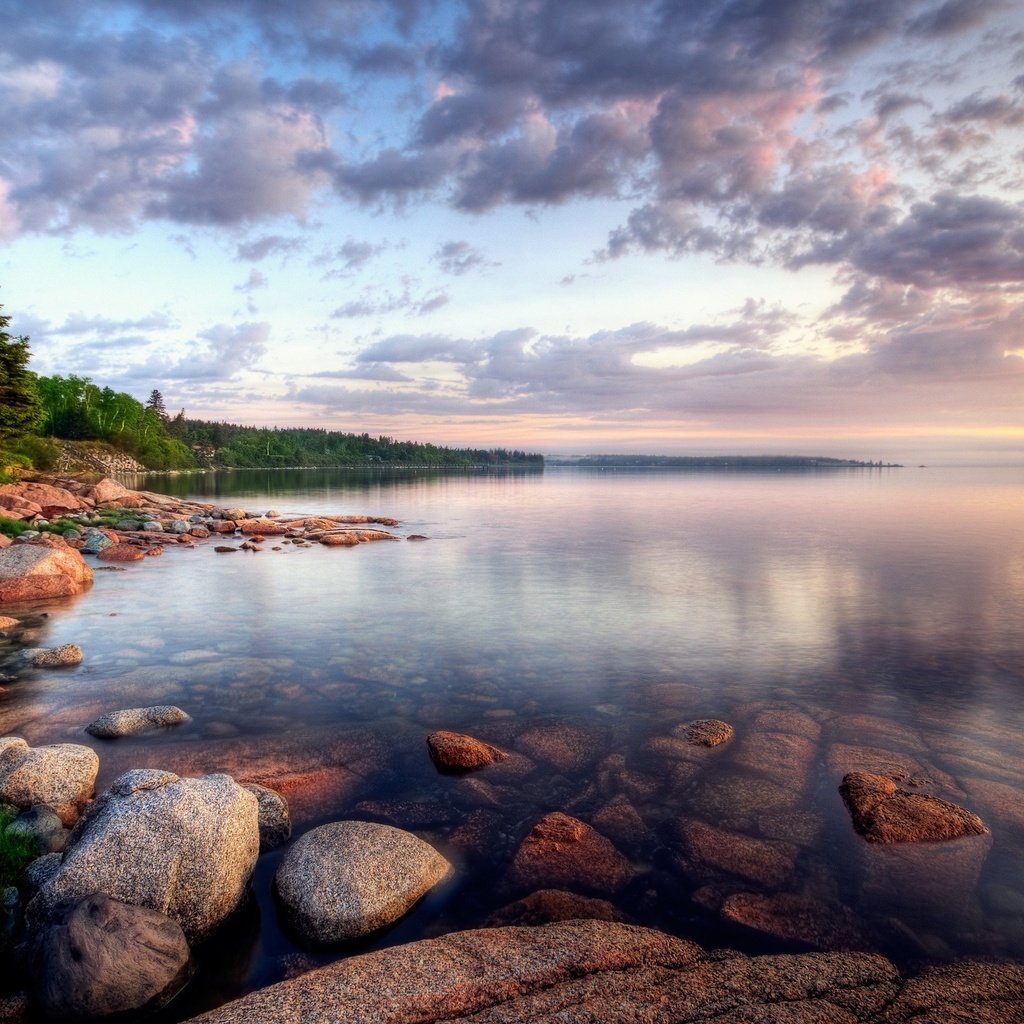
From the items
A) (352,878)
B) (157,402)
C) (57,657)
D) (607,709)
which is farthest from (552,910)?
(157,402)

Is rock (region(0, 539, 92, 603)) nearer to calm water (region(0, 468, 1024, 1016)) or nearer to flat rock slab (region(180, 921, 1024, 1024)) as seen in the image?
calm water (region(0, 468, 1024, 1016))

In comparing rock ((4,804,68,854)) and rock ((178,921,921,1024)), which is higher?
rock ((4,804,68,854))

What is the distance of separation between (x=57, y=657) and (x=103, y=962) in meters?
11.0

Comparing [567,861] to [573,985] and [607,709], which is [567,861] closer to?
[573,985]

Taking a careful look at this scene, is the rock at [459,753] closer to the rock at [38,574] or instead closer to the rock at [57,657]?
the rock at [57,657]

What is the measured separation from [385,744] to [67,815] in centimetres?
418

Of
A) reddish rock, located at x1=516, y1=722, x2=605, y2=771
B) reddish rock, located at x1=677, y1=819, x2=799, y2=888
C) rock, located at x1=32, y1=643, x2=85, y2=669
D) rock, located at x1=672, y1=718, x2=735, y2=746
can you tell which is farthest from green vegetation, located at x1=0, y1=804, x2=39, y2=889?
rock, located at x1=672, y1=718, x2=735, y2=746

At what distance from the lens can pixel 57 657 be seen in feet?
46.2

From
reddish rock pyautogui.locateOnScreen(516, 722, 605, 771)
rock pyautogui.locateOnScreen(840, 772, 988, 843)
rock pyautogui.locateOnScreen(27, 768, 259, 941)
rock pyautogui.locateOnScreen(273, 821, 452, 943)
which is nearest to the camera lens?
rock pyautogui.locateOnScreen(27, 768, 259, 941)

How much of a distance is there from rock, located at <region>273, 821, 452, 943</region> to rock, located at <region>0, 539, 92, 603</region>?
18001mm

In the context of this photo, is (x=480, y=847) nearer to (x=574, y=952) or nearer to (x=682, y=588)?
(x=574, y=952)

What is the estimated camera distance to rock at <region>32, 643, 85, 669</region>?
A: 13.9 m

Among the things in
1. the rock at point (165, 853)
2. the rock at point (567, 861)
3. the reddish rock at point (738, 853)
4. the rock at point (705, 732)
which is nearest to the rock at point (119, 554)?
the rock at point (165, 853)

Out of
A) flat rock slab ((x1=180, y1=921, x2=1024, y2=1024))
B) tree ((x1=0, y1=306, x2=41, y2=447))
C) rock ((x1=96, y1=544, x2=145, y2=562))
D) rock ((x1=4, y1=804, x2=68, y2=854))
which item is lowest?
rock ((x1=96, y1=544, x2=145, y2=562))
